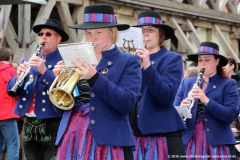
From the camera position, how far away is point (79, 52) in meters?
3.62

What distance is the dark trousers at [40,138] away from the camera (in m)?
5.39

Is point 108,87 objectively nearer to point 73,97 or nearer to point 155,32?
point 73,97

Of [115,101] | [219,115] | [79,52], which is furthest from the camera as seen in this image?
[219,115]

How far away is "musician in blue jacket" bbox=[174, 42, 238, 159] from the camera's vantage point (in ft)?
19.7

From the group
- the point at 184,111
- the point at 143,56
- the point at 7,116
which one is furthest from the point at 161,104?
the point at 7,116

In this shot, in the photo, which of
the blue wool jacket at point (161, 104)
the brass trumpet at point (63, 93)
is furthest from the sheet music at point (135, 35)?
the brass trumpet at point (63, 93)

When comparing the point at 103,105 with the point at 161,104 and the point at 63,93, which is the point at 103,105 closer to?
the point at 63,93

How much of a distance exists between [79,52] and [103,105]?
1.64ft

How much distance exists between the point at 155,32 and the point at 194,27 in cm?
853

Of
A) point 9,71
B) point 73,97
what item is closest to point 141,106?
point 73,97

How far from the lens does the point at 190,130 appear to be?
19.9 ft

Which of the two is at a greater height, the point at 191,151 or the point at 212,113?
the point at 212,113

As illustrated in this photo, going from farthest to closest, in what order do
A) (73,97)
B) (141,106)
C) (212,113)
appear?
1. (212,113)
2. (141,106)
3. (73,97)

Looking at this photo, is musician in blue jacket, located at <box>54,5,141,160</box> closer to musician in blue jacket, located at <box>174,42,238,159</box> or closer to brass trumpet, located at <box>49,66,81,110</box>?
brass trumpet, located at <box>49,66,81,110</box>
